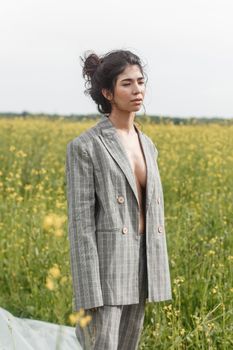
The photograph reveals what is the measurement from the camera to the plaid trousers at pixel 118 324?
9.04ft

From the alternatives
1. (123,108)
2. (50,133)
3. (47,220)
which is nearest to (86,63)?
(123,108)

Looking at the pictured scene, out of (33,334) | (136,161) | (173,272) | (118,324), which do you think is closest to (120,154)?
(136,161)

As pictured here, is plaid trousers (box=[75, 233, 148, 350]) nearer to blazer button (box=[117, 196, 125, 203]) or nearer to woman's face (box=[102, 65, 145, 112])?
blazer button (box=[117, 196, 125, 203])

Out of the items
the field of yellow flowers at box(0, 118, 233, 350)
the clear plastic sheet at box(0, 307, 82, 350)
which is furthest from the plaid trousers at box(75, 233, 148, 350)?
the clear plastic sheet at box(0, 307, 82, 350)

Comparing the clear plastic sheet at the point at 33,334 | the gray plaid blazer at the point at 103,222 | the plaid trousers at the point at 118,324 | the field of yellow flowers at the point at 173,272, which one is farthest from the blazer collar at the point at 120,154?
the clear plastic sheet at the point at 33,334

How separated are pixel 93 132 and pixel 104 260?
44 cm

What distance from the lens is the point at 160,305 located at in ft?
13.3

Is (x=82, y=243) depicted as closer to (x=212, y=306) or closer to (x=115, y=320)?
(x=115, y=320)

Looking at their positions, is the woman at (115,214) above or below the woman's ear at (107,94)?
below

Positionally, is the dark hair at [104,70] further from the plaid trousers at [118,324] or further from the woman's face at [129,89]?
the plaid trousers at [118,324]

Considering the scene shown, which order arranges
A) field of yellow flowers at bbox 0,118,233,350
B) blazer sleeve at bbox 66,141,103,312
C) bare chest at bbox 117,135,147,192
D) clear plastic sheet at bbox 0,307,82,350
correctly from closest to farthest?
blazer sleeve at bbox 66,141,103,312
bare chest at bbox 117,135,147,192
field of yellow flowers at bbox 0,118,233,350
clear plastic sheet at bbox 0,307,82,350

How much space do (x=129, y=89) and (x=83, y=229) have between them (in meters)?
0.50

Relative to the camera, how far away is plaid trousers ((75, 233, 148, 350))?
275 cm

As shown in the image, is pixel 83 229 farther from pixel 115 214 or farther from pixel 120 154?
pixel 120 154
